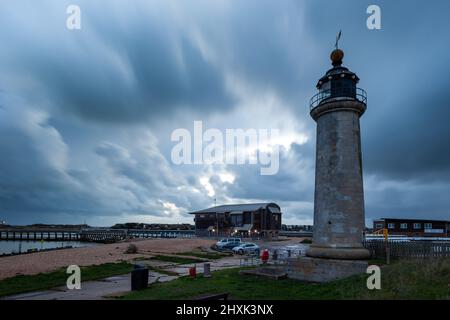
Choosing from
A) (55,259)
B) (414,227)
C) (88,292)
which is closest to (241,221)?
(414,227)

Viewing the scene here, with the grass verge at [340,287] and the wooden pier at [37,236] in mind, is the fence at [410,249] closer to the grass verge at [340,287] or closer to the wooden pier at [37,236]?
the grass verge at [340,287]

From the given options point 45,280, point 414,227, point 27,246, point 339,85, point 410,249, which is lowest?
point 27,246

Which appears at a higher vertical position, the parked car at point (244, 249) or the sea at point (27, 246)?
the parked car at point (244, 249)

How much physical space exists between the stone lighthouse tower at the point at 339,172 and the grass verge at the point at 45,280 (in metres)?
14.2

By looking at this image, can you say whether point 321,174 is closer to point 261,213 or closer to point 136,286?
point 136,286

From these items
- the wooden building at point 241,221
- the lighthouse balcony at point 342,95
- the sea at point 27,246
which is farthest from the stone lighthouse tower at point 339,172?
the sea at point 27,246

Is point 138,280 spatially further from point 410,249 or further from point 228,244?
point 228,244

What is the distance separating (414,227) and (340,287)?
46.1 meters

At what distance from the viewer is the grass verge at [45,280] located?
15586 mm

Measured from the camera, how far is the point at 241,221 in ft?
212

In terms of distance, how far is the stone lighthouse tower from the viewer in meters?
16.3

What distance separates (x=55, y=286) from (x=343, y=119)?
18.8 m
